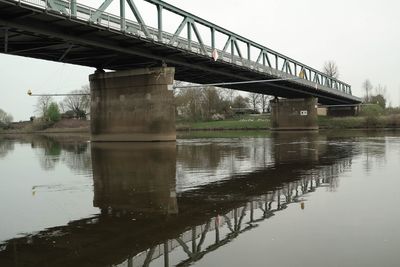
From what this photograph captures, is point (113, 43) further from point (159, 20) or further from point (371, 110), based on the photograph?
point (371, 110)

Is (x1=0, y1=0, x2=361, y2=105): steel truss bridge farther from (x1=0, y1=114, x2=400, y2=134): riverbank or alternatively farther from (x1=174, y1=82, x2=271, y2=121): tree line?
(x1=174, y1=82, x2=271, y2=121): tree line

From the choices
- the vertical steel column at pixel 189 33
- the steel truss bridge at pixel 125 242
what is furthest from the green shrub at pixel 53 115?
the steel truss bridge at pixel 125 242

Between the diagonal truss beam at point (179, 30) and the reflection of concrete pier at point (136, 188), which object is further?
the diagonal truss beam at point (179, 30)

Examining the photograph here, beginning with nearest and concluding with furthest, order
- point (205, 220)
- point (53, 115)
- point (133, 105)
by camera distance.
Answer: point (205, 220) < point (133, 105) < point (53, 115)

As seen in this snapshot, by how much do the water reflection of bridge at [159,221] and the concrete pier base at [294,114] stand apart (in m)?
81.8

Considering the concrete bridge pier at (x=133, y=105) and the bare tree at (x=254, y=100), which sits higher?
the bare tree at (x=254, y=100)

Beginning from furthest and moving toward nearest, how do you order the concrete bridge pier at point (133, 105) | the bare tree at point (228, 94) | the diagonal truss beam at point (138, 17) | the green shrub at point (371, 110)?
the bare tree at point (228, 94) < the green shrub at point (371, 110) < the concrete bridge pier at point (133, 105) < the diagonal truss beam at point (138, 17)

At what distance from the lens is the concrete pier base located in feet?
316

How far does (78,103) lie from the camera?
534 ft

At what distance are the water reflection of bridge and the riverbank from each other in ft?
280

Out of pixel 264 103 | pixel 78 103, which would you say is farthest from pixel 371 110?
pixel 78 103

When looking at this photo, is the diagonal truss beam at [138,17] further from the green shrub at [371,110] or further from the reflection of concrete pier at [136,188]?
the green shrub at [371,110]

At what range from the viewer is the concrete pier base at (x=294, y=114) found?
96.2 metres

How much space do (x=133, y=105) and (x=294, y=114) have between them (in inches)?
2432
